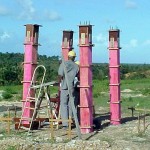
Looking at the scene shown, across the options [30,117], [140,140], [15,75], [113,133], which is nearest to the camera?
[140,140]

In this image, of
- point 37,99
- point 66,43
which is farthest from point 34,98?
point 66,43

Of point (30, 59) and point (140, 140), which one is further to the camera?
point (30, 59)

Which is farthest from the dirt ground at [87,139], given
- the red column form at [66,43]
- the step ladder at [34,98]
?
the red column form at [66,43]

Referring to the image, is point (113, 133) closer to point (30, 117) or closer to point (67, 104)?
point (67, 104)

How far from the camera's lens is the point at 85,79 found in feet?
39.3

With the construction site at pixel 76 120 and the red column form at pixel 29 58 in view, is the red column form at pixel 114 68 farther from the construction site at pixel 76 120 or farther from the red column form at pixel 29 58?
the red column form at pixel 29 58

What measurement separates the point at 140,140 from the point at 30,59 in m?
3.64

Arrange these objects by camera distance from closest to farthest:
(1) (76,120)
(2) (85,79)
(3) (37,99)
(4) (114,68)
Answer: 1. (1) (76,120)
2. (2) (85,79)
3. (3) (37,99)
4. (4) (114,68)

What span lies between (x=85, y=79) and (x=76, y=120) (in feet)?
4.20

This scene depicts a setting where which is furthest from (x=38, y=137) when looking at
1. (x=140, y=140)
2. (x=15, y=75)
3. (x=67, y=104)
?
(x=15, y=75)

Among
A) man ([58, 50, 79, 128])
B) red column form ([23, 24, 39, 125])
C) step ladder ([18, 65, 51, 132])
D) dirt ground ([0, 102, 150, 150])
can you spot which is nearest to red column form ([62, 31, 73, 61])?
red column form ([23, 24, 39, 125])

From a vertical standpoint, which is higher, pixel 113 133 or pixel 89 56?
pixel 89 56

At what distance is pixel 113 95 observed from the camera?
1330 centimetres

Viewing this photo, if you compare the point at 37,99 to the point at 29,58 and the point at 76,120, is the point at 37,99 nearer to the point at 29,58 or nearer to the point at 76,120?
the point at 29,58
